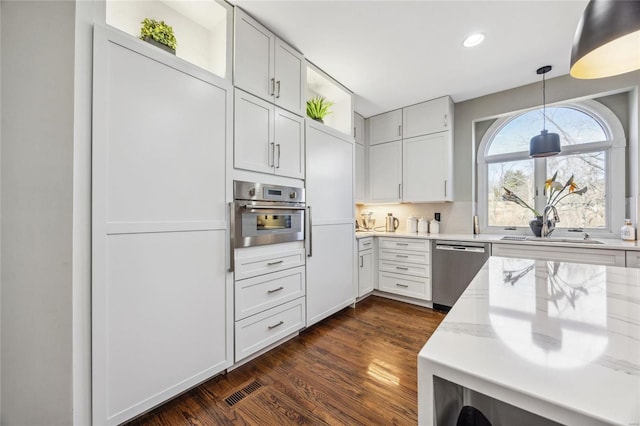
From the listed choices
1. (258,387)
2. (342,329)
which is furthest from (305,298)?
(258,387)

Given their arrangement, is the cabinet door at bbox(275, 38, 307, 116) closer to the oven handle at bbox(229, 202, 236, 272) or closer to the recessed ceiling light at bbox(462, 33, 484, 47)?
the oven handle at bbox(229, 202, 236, 272)

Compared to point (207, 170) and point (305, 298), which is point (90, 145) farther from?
point (305, 298)

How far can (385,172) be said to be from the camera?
361 cm

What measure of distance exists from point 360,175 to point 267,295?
2.33 meters

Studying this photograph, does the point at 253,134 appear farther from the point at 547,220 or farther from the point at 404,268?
the point at 547,220

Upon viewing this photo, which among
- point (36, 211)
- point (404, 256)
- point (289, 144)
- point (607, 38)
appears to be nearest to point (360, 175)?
point (404, 256)

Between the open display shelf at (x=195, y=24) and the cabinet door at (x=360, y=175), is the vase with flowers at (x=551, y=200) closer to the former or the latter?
the cabinet door at (x=360, y=175)

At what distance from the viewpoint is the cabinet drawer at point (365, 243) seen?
3.11 m

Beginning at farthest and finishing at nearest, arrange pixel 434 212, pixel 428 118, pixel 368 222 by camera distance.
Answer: pixel 368 222 → pixel 434 212 → pixel 428 118

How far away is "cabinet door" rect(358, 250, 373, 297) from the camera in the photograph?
122 inches

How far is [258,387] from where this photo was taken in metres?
1.63

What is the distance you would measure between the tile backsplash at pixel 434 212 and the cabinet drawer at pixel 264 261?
6.36 ft

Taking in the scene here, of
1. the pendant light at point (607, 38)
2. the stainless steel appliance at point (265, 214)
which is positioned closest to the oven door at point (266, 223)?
the stainless steel appliance at point (265, 214)

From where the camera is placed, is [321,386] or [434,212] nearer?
[321,386]
